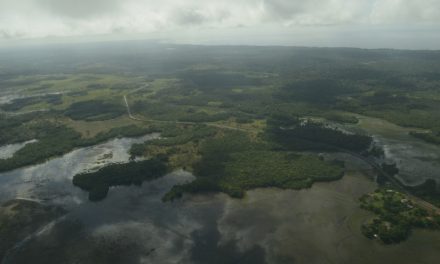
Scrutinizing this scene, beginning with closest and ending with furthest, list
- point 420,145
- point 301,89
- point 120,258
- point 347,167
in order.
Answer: point 120,258 < point 347,167 < point 420,145 < point 301,89

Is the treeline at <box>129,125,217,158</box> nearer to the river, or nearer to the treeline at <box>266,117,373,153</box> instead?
the treeline at <box>266,117,373,153</box>

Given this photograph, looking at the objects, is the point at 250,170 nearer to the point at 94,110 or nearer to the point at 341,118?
the point at 341,118

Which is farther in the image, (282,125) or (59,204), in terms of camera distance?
(282,125)

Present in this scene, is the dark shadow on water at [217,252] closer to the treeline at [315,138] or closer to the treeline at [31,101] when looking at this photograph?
the treeline at [315,138]

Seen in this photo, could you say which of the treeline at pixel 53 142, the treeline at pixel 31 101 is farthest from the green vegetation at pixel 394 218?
the treeline at pixel 31 101

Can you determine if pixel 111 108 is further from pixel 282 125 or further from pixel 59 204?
pixel 59 204

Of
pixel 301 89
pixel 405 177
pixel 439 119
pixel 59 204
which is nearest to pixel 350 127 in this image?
pixel 439 119

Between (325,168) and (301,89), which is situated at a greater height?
(325,168)
